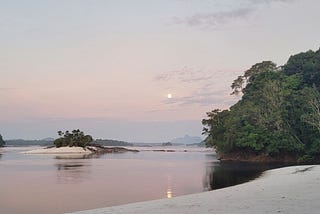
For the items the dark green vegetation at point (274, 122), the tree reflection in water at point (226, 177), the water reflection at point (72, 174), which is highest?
the dark green vegetation at point (274, 122)

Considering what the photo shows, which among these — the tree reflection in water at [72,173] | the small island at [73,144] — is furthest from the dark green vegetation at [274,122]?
the small island at [73,144]

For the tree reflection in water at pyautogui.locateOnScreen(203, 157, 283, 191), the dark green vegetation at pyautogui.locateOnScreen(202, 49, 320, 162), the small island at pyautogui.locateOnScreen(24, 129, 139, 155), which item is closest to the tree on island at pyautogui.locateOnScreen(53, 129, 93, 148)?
the small island at pyautogui.locateOnScreen(24, 129, 139, 155)

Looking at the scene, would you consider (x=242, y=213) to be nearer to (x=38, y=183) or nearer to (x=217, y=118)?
(x=38, y=183)

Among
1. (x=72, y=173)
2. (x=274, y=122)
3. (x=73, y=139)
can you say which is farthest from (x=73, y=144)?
(x=72, y=173)

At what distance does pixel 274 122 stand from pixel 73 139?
8007 cm

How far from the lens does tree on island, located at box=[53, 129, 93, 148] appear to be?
132m

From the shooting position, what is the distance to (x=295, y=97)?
220 ft

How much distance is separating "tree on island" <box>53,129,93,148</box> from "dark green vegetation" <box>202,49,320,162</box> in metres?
61.2

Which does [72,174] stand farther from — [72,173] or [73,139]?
[73,139]

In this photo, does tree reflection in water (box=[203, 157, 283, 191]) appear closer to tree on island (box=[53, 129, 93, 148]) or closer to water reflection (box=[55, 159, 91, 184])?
water reflection (box=[55, 159, 91, 184])

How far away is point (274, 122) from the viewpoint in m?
67.6

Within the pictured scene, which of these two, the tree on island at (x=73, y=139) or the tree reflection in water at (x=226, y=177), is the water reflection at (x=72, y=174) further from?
the tree on island at (x=73, y=139)

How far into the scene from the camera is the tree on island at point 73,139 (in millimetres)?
132400

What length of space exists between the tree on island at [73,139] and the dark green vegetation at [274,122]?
61217 mm
